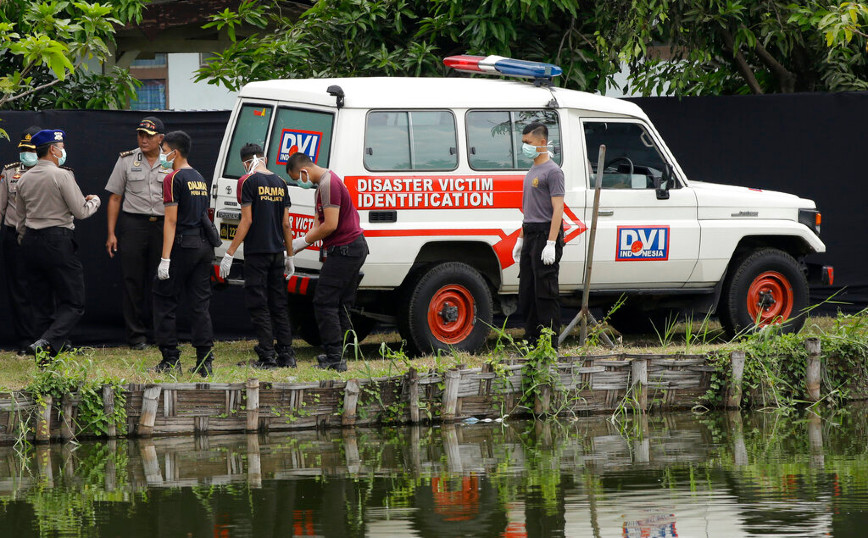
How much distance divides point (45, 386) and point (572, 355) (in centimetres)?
364

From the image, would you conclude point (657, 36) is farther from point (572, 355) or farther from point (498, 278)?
point (572, 355)

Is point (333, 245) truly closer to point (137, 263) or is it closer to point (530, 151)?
point (530, 151)

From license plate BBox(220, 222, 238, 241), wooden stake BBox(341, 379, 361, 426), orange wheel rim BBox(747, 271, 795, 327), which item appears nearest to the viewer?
wooden stake BBox(341, 379, 361, 426)

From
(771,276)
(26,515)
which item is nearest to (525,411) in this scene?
(771,276)

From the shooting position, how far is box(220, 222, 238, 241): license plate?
10609 mm

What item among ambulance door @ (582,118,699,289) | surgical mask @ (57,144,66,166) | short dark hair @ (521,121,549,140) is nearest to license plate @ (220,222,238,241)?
surgical mask @ (57,144,66,166)

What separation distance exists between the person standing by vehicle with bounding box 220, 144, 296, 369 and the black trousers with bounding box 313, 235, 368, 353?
385mm

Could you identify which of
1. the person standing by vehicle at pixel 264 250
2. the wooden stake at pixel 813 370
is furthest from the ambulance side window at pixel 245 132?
the wooden stake at pixel 813 370

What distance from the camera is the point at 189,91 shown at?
22.4 m

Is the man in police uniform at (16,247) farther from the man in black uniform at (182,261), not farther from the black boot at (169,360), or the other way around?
the black boot at (169,360)

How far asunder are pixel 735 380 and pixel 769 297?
2.01m

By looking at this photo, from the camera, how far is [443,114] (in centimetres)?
1043

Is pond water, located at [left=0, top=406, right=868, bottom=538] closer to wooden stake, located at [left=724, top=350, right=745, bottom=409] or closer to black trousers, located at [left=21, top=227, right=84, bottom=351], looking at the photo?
wooden stake, located at [left=724, top=350, right=745, bottom=409]

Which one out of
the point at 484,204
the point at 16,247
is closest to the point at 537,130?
the point at 484,204
